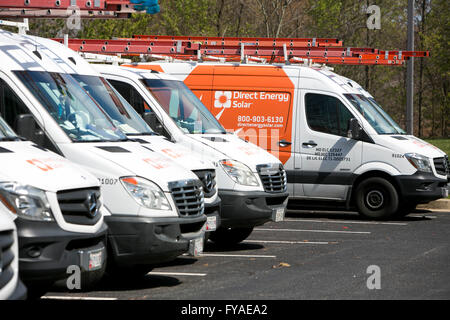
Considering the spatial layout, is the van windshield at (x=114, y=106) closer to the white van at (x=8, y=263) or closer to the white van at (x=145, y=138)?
the white van at (x=145, y=138)

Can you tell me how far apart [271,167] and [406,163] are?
4273mm

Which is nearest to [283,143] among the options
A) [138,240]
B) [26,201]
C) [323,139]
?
[323,139]

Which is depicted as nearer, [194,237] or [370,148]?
[194,237]

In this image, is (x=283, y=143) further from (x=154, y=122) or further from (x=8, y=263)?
(x=8, y=263)

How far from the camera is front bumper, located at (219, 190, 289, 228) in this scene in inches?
439

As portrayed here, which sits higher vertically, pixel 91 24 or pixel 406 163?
pixel 91 24

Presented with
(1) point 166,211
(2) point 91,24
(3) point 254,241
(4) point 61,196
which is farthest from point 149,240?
(2) point 91,24

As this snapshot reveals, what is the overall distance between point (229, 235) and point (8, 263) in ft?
22.6

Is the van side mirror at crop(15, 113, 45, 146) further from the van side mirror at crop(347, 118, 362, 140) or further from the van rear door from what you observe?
the van side mirror at crop(347, 118, 362, 140)

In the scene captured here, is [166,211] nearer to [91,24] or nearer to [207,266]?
[207,266]

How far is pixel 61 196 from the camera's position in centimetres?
683

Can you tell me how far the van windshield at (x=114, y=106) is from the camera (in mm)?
9852

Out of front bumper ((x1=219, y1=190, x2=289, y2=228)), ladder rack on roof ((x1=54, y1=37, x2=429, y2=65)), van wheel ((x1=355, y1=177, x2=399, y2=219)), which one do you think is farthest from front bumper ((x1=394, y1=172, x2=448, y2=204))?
front bumper ((x1=219, y1=190, x2=289, y2=228))

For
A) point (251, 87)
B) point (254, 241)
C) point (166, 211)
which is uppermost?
point (251, 87)
